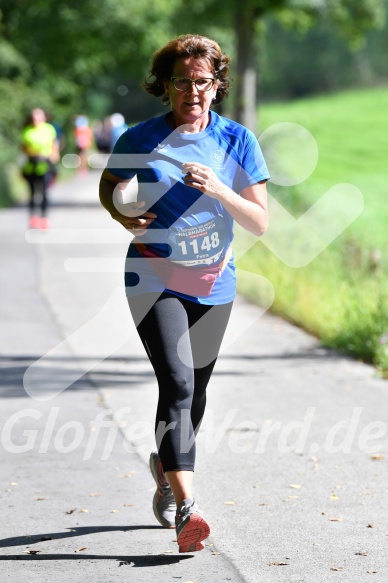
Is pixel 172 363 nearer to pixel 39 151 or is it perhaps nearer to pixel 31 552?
pixel 31 552

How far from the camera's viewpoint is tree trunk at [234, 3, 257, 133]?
2933cm

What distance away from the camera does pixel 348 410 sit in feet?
24.5

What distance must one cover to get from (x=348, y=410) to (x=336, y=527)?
97.3 inches

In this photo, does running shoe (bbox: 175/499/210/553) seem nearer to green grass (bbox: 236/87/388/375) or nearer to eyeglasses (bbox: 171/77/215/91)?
eyeglasses (bbox: 171/77/215/91)

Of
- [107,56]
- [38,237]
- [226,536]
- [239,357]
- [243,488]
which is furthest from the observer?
[107,56]

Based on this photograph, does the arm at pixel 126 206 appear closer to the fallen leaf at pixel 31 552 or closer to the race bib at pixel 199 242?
the race bib at pixel 199 242

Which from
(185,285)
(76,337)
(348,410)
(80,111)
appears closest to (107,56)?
(80,111)

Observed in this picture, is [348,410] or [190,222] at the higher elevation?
[190,222]

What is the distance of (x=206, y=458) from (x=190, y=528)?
6.20ft

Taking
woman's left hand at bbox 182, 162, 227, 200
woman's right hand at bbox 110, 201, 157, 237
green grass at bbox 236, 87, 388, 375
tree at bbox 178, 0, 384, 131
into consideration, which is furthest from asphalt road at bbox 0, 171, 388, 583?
tree at bbox 178, 0, 384, 131

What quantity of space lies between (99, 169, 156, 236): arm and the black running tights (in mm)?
304

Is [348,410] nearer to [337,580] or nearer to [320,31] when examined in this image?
[337,580]

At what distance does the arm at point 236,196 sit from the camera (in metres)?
4.47

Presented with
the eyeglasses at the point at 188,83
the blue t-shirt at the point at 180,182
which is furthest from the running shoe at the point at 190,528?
the eyeglasses at the point at 188,83
